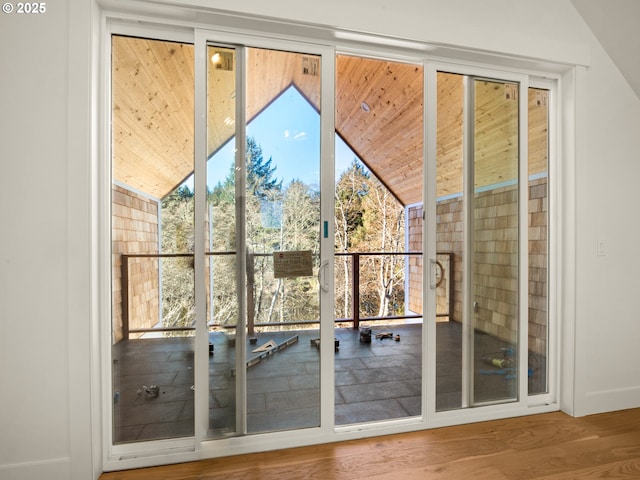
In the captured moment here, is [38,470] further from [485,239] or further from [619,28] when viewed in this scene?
[619,28]

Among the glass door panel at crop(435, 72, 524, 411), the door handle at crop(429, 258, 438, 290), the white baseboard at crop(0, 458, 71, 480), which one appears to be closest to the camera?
the white baseboard at crop(0, 458, 71, 480)

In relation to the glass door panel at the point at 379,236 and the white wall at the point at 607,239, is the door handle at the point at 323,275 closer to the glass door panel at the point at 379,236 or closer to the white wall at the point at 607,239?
the glass door panel at the point at 379,236

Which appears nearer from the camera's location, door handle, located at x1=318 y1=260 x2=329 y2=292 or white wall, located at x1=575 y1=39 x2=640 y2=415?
door handle, located at x1=318 y1=260 x2=329 y2=292

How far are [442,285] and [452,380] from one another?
0.63 m

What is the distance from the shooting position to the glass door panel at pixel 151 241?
6.14 ft

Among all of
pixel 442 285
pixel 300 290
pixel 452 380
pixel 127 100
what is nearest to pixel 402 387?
pixel 452 380

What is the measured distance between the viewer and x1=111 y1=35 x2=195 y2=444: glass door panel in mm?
1870

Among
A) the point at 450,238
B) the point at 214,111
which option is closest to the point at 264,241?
the point at 214,111

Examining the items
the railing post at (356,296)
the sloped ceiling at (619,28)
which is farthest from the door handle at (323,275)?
the railing post at (356,296)

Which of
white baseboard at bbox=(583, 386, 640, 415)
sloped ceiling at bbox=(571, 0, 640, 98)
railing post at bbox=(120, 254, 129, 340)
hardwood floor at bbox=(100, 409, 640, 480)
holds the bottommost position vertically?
hardwood floor at bbox=(100, 409, 640, 480)

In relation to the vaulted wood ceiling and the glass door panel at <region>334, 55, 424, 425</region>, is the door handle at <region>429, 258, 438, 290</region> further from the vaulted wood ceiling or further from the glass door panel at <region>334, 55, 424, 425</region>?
the glass door panel at <region>334, 55, 424, 425</region>

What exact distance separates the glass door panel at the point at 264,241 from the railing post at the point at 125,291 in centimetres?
47

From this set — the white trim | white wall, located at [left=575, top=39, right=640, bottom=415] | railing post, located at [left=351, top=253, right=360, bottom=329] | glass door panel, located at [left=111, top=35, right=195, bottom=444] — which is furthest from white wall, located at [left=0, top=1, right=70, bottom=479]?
railing post, located at [left=351, top=253, right=360, bottom=329]

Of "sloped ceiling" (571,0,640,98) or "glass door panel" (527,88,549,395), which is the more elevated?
"sloped ceiling" (571,0,640,98)
